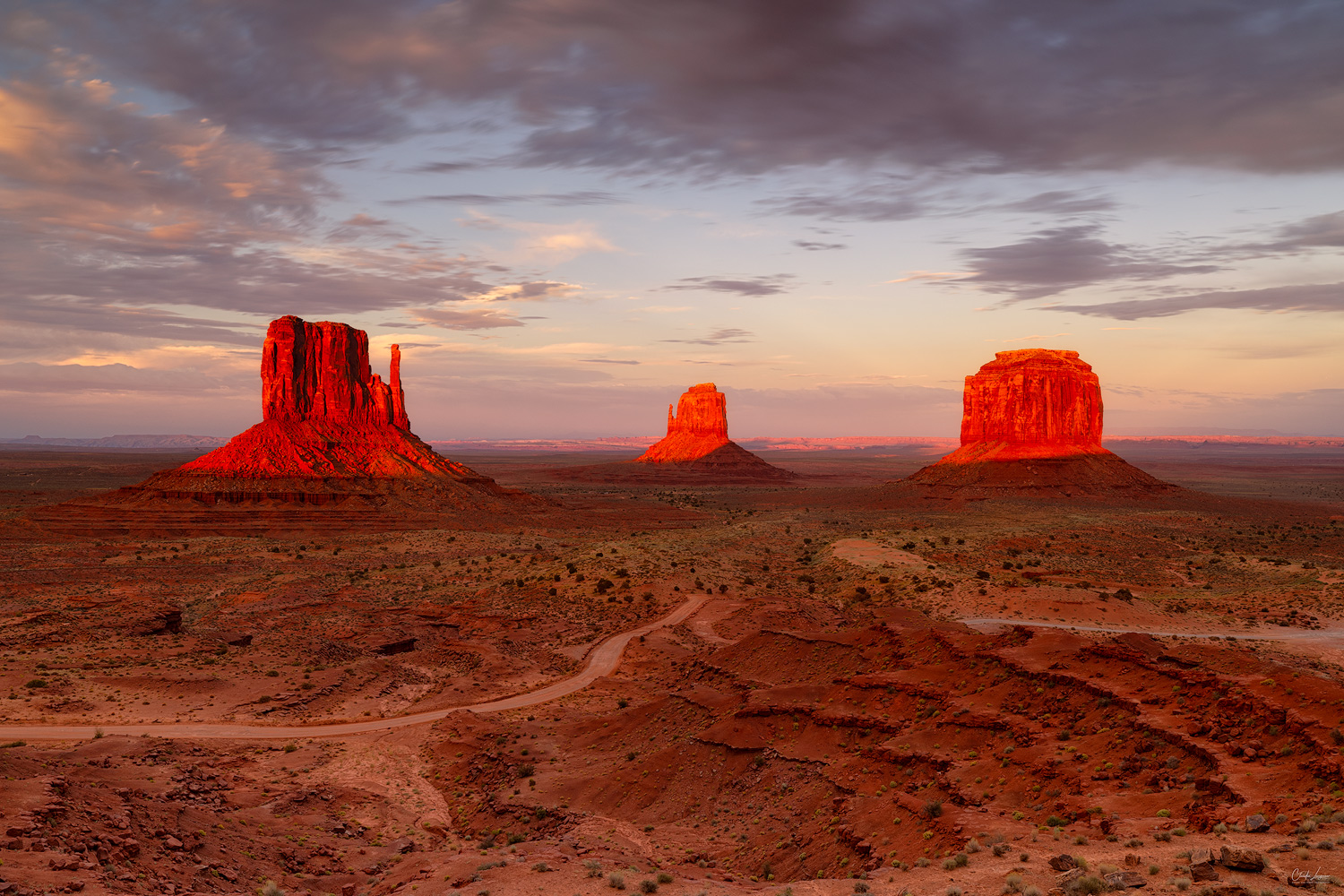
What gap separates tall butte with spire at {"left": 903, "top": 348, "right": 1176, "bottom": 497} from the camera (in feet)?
420

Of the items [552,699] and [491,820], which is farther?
[552,699]

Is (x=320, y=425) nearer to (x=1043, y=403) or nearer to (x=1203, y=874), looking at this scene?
(x=1043, y=403)

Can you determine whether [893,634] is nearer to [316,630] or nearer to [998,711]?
[998,711]

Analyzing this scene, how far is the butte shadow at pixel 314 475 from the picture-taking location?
319 ft

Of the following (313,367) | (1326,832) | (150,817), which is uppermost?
(313,367)

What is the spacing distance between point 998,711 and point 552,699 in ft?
70.2

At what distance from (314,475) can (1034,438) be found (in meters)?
114

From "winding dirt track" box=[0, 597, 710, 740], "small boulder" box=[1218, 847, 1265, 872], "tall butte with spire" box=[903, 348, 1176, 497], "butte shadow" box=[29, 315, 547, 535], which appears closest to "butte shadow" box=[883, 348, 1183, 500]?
"tall butte with spire" box=[903, 348, 1176, 497]

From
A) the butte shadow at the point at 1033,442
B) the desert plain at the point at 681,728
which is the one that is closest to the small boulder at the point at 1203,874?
the desert plain at the point at 681,728

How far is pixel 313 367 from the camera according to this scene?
381 ft

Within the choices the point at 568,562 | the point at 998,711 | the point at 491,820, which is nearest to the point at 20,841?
the point at 491,820

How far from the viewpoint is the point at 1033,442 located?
138 meters

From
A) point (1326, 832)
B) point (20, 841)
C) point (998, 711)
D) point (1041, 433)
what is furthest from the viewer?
point (1041, 433)

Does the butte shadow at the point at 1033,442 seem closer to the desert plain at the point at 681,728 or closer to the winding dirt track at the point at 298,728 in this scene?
the desert plain at the point at 681,728
